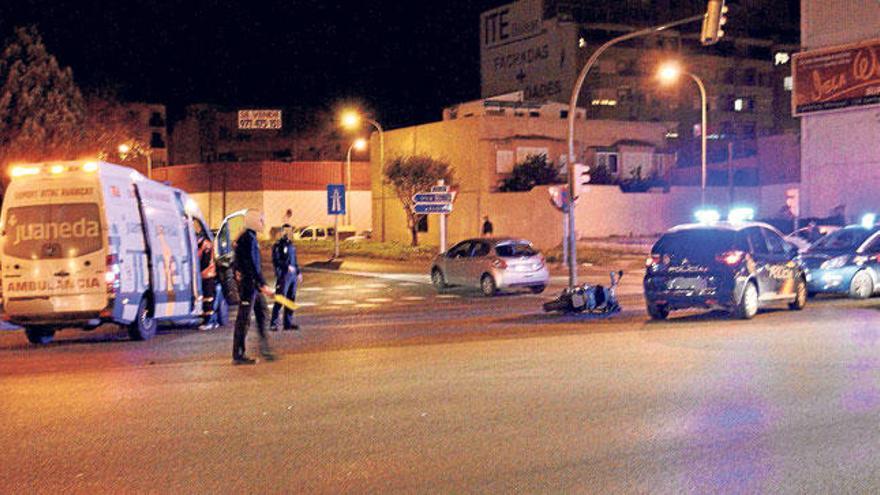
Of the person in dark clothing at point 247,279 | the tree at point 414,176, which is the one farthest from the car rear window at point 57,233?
the tree at point 414,176

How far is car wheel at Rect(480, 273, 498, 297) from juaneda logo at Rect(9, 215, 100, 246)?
39.7 ft

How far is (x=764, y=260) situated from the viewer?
17328mm

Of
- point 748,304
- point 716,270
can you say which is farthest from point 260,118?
point 748,304

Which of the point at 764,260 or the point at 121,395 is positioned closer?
the point at 121,395

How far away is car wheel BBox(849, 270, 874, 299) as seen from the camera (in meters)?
21.2

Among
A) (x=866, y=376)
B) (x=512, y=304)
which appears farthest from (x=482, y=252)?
(x=866, y=376)

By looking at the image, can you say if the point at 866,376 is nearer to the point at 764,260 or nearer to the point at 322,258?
the point at 764,260

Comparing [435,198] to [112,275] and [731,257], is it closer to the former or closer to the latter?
[731,257]

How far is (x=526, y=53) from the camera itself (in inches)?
Answer: 3649

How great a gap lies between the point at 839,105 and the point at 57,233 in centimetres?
3263

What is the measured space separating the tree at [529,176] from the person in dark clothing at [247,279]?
120 feet

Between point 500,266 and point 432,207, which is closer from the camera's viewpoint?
point 500,266

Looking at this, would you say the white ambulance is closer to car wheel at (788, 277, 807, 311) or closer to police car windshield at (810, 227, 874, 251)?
car wheel at (788, 277, 807, 311)

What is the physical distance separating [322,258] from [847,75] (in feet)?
75.6
